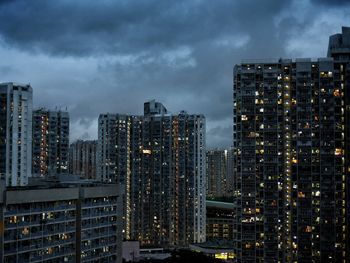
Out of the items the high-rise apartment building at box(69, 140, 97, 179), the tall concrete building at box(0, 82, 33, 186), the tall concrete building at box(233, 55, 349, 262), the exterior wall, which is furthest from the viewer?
the high-rise apartment building at box(69, 140, 97, 179)

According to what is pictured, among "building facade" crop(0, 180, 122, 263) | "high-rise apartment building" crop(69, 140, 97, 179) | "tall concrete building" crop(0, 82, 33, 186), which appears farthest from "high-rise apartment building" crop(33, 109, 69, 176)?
"building facade" crop(0, 180, 122, 263)

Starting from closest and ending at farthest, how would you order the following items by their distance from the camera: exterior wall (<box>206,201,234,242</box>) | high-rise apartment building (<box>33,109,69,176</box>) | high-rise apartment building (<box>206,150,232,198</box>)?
high-rise apartment building (<box>33,109,69,176</box>) → exterior wall (<box>206,201,234,242</box>) → high-rise apartment building (<box>206,150,232,198</box>)

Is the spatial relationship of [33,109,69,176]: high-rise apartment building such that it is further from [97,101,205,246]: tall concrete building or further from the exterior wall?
the exterior wall

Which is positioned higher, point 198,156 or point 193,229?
point 198,156

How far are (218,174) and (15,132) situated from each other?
80.4 m

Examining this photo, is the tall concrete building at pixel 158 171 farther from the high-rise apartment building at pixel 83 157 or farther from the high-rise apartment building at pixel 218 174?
the high-rise apartment building at pixel 218 174

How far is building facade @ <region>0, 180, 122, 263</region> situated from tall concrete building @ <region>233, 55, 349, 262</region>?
1720 centimetres

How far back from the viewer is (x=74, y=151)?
142750 mm

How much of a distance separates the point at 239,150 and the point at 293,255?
472 inches

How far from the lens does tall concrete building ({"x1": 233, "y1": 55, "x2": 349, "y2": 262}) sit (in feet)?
221

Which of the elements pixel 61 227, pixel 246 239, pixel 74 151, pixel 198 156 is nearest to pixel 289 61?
pixel 246 239

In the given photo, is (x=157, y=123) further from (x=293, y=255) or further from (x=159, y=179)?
(x=293, y=255)

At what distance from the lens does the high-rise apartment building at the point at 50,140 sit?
10550 cm

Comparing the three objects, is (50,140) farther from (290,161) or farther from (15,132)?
(290,161)
